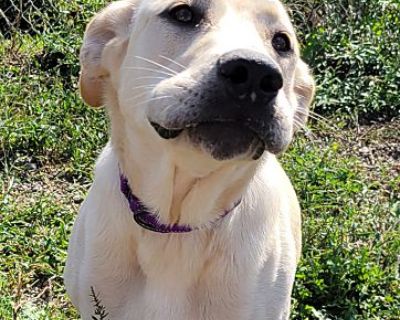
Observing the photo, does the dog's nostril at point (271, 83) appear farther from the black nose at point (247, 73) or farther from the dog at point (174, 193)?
the dog at point (174, 193)

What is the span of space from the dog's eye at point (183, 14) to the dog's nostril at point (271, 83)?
0.45 metres

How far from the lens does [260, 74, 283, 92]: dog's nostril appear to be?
2293mm

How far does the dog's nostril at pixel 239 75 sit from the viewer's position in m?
2.26

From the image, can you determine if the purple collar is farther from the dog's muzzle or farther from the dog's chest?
the dog's muzzle

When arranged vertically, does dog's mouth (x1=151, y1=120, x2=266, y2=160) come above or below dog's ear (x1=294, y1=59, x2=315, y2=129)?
above

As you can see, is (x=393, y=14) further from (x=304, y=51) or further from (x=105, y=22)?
(x=105, y=22)

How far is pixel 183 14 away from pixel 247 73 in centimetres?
49

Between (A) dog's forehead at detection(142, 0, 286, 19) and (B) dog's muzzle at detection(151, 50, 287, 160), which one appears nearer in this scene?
(B) dog's muzzle at detection(151, 50, 287, 160)

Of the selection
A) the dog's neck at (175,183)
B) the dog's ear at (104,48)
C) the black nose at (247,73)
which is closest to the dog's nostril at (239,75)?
the black nose at (247,73)

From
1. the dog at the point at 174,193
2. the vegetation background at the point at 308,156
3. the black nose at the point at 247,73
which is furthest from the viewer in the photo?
the vegetation background at the point at 308,156

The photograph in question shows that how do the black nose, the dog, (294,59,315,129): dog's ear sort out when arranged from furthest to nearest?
(294,59,315,129): dog's ear < the dog < the black nose

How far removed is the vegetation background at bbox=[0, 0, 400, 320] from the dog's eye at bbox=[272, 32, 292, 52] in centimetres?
128

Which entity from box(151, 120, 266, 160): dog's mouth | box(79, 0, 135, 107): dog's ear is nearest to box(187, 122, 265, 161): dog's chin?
box(151, 120, 266, 160): dog's mouth

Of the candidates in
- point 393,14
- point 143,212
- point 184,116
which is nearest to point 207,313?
point 143,212
